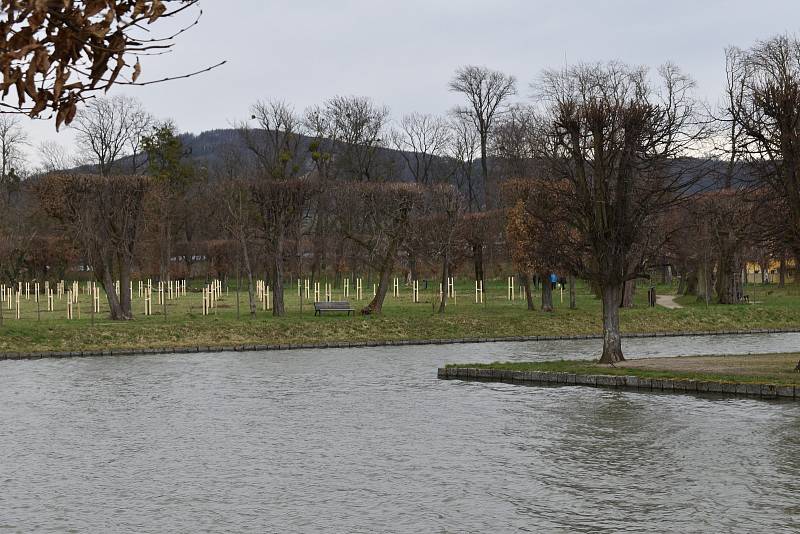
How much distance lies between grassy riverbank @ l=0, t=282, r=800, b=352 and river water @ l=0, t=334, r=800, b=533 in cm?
1086

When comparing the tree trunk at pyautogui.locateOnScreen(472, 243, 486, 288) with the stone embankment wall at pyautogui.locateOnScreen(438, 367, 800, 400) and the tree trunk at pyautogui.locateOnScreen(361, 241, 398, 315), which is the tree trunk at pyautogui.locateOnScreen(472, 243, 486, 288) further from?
the stone embankment wall at pyautogui.locateOnScreen(438, 367, 800, 400)

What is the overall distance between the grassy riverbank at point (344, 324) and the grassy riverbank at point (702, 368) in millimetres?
14183

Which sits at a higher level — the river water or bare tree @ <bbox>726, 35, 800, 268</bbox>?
bare tree @ <bbox>726, 35, 800, 268</bbox>

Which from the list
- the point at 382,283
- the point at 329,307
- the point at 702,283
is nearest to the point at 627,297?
the point at 702,283

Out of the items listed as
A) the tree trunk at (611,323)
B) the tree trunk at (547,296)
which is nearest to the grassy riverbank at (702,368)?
the tree trunk at (611,323)

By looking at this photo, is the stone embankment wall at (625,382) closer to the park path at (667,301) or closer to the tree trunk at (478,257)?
the park path at (667,301)

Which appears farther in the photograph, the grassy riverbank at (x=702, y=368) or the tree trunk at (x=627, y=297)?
the tree trunk at (x=627, y=297)

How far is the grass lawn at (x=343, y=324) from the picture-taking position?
37750 millimetres

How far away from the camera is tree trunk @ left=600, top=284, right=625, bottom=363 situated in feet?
89.1

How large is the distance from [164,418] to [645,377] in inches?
429

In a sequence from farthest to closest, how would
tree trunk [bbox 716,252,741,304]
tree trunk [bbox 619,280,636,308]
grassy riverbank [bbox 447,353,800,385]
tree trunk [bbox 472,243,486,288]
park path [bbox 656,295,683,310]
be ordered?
tree trunk [bbox 472,243,486,288] → park path [bbox 656,295,683,310] → tree trunk [bbox 716,252,741,304] → tree trunk [bbox 619,280,636,308] → grassy riverbank [bbox 447,353,800,385]

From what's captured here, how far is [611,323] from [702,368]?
2.80 metres

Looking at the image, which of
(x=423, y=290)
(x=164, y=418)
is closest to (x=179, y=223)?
(x=423, y=290)

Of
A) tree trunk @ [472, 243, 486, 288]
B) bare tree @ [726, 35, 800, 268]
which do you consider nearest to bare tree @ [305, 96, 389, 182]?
tree trunk @ [472, 243, 486, 288]
